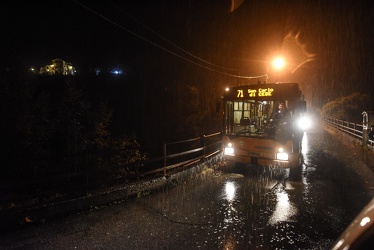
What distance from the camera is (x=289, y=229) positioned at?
5051mm

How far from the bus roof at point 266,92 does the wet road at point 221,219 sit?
2.79 metres

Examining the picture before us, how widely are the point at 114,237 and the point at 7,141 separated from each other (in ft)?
16.9

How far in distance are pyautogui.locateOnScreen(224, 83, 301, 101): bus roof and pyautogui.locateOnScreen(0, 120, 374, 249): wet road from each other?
279cm

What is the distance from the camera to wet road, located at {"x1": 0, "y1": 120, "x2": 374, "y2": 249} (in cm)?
451

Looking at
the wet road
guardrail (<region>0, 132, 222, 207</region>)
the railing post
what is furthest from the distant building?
the railing post

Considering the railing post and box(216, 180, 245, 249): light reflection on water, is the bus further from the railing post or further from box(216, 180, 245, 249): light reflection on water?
the railing post

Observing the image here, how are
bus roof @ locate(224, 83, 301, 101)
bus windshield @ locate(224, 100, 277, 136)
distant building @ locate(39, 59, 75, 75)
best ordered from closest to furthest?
1. bus roof @ locate(224, 83, 301, 101)
2. bus windshield @ locate(224, 100, 277, 136)
3. distant building @ locate(39, 59, 75, 75)

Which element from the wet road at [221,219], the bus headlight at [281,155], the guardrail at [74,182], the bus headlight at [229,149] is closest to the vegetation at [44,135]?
the guardrail at [74,182]

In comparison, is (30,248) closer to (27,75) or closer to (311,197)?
(27,75)

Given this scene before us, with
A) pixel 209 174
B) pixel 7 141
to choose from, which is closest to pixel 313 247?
pixel 209 174

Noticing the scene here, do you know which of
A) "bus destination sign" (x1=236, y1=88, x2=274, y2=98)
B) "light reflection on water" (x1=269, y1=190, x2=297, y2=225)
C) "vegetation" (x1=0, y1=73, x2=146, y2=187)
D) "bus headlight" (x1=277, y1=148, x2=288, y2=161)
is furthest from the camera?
"bus destination sign" (x1=236, y1=88, x2=274, y2=98)

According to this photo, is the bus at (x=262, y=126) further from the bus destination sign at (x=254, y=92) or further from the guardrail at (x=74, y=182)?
the guardrail at (x=74, y=182)

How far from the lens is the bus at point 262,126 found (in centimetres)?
889

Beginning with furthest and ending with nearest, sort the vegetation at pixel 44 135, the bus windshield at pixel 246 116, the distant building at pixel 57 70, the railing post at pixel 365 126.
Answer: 1. the distant building at pixel 57 70
2. the railing post at pixel 365 126
3. the bus windshield at pixel 246 116
4. the vegetation at pixel 44 135
